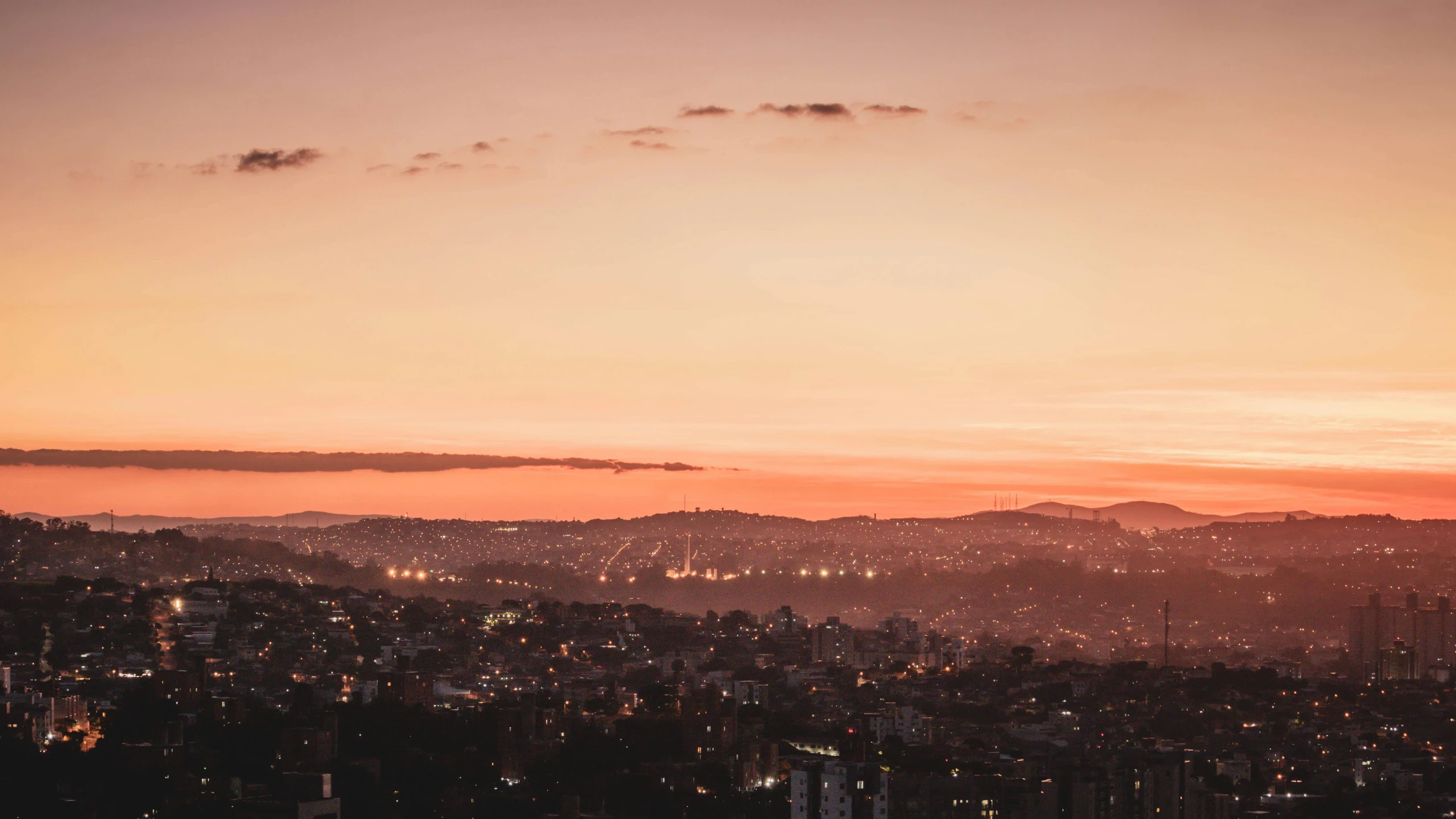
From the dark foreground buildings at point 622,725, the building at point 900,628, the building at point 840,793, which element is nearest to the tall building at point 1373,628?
the dark foreground buildings at point 622,725

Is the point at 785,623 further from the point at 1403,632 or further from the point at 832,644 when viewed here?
the point at 1403,632

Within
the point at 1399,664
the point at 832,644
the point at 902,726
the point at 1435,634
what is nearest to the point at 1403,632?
the point at 1435,634

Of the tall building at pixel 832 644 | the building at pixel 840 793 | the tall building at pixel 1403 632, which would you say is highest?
the tall building at pixel 1403 632

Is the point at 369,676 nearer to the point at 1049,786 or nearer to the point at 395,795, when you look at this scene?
the point at 395,795

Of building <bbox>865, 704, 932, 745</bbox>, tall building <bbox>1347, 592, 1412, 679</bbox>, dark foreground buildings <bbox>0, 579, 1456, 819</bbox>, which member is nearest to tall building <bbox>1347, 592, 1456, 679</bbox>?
tall building <bbox>1347, 592, 1412, 679</bbox>

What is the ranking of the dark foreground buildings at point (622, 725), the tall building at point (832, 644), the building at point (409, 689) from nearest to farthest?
the dark foreground buildings at point (622, 725), the building at point (409, 689), the tall building at point (832, 644)

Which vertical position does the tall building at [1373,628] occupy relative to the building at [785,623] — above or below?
above

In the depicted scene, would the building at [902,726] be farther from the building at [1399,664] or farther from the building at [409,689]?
the building at [1399,664]

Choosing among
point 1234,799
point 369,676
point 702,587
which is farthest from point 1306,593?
point 1234,799

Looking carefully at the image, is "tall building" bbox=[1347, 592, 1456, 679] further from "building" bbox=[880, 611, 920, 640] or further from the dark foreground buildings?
"building" bbox=[880, 611, 920, 640]
